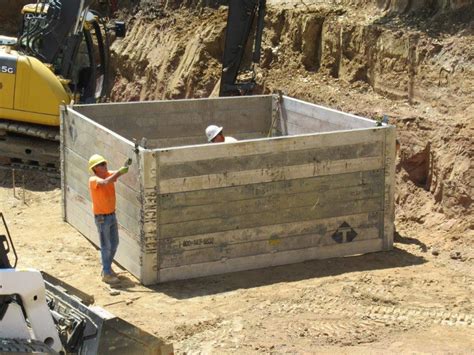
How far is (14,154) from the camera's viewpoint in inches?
633

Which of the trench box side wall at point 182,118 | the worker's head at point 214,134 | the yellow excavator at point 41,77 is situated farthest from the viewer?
the yellow excavator at point 41,77

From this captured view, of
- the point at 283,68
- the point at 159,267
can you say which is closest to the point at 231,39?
the point at 283,68

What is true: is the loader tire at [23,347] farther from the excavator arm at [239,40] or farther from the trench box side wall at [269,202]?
the excavator arm at [239,40]

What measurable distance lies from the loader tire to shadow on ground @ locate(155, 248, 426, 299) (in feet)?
14.0

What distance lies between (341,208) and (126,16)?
1299 centimetres

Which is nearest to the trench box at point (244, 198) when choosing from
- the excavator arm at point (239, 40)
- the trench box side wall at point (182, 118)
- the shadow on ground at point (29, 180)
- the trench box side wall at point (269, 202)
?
the trench box side wall at point (269, 202)

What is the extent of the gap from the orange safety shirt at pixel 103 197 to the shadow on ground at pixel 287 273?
1044 millimetres

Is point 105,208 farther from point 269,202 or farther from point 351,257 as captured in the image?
point 351,257

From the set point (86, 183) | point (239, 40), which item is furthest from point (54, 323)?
point (239, 40)

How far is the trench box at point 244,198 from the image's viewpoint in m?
10.9

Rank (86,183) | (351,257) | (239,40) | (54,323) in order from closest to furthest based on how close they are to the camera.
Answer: (54,323)
(351,257)
(86,183)
(239,40)

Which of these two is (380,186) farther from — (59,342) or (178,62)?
(178,62)

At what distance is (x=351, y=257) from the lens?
12008mm

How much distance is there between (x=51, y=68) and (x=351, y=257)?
6.66 metres
